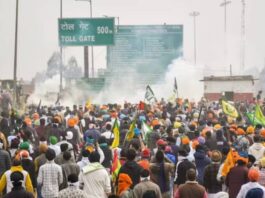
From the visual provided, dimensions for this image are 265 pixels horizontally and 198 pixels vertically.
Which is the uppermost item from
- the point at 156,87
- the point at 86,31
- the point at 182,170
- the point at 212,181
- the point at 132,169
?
the point at 86,31

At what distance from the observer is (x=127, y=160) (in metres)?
11.6

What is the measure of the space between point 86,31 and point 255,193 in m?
31.3

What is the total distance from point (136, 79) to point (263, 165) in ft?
188

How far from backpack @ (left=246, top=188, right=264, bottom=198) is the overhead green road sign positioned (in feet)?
99.5

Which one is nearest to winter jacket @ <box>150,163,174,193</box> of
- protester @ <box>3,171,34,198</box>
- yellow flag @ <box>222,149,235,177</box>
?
yellow flag @ <box>222,149,235,177</box>

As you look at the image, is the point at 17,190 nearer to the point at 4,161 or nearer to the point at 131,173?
the point at 131,173

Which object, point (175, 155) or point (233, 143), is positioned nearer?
point (175, 155)

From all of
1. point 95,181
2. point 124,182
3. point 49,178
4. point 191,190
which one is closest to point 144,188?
point 191,190

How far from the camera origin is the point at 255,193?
10.2 metres

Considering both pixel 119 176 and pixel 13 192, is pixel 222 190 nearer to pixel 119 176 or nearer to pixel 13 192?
pixel 119 176

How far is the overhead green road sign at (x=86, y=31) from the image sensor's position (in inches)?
1585

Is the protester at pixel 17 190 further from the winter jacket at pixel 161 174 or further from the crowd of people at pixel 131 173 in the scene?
the winter jacket at pixel 161 174

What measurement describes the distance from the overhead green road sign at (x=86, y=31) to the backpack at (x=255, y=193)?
99.5 ft

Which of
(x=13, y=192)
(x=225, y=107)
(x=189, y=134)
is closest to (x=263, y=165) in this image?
(x=13, y=192)
